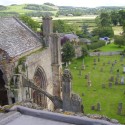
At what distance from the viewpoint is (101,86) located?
4047 cm

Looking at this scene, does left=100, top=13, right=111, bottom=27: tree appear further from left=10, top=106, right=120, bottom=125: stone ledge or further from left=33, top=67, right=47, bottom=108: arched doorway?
left=10, top=106, right=120, bottom=125: stone ledge

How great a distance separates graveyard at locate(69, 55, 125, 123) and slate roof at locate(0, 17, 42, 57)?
10.2 metres

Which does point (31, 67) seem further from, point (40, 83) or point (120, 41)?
point (120, 41)

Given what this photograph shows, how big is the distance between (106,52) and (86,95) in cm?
3419

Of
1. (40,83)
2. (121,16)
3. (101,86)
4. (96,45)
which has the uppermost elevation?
(121,16)

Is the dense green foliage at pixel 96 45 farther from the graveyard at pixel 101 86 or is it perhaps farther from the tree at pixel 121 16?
the tree at pixel 121 16

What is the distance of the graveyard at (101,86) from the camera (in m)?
31.0

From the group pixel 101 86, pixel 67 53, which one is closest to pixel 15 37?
pixel 101 86

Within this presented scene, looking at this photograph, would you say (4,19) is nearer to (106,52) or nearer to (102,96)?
(102,96)

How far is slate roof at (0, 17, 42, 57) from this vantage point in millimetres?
22008

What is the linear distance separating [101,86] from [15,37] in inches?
782

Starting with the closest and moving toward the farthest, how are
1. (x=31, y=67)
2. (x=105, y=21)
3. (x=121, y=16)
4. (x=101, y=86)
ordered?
(x=31, y=67) → (x=101, y=86) → (x=105, y=21) → (x=121, y=16)

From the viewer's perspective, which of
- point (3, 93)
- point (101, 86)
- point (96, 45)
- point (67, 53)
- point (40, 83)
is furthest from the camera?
point (96, 45)

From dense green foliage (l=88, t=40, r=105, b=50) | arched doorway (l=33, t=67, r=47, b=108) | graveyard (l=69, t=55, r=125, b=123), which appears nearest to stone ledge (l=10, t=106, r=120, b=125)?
arched doorway (l=33, t=67, r=47, b=108)
